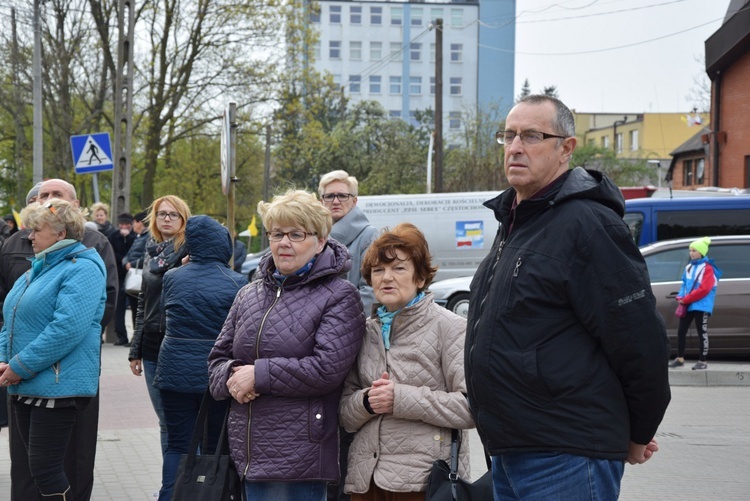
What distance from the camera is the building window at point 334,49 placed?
84875 mm

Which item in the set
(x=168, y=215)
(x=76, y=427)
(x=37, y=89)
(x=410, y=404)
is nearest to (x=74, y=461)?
(x=76, y=427)

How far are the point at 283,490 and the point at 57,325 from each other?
177cm

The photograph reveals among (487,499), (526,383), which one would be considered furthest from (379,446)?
(526,383)

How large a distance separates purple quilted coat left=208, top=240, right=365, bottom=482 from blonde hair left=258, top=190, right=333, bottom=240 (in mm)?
190

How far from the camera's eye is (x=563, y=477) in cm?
297

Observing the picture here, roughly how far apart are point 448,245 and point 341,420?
17.3 metres

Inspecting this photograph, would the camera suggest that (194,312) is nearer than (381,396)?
No

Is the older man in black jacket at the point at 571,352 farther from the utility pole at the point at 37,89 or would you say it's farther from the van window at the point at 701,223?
the utility pole at the point at 37,89

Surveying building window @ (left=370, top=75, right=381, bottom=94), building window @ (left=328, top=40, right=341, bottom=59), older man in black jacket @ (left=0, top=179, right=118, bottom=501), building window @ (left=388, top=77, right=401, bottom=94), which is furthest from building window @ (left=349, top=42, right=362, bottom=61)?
older man in black jacket @ (left=0, top=179, right=118, bottom=501)

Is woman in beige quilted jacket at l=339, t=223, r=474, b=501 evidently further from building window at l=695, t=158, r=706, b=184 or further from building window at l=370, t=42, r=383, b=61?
building window at l=370, t=42, r=383, b=61

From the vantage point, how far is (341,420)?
4.05m

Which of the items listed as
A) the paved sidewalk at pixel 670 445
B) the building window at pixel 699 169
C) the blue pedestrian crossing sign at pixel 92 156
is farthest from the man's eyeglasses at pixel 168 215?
the building window at pixel 699 169

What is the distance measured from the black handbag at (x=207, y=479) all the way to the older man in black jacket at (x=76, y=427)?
1.86 meters

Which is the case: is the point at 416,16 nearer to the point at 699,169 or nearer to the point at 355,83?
the point at 355,83
